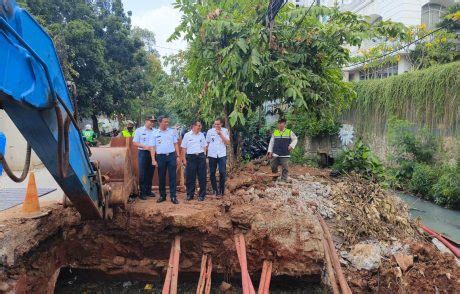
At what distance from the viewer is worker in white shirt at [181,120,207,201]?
588cm

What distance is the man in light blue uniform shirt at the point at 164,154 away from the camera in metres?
5.60

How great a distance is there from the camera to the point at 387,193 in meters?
6.79

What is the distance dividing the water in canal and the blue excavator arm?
7.62 m

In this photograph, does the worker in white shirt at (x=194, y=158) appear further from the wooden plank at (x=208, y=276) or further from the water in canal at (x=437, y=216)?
the water in canal at (x=437, y=216)

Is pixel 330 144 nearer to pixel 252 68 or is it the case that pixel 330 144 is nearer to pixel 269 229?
pixel 252 68

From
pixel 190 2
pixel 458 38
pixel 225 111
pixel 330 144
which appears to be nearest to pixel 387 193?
pixel 225 111

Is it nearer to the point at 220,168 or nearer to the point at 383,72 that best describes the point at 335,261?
the point at 220,168

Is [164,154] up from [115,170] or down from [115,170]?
up

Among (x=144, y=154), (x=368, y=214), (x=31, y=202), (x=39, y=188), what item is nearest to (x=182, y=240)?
(x=144, y=154)

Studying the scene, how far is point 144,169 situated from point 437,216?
8.20 m

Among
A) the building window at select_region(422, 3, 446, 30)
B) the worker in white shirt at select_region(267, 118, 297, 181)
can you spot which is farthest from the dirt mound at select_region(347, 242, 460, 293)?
the building window at select_region(422, 3, 446, 30)

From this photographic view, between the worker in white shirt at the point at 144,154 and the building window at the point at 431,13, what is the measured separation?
1746 cm

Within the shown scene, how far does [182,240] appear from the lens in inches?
213

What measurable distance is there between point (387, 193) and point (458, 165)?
4621 mm
